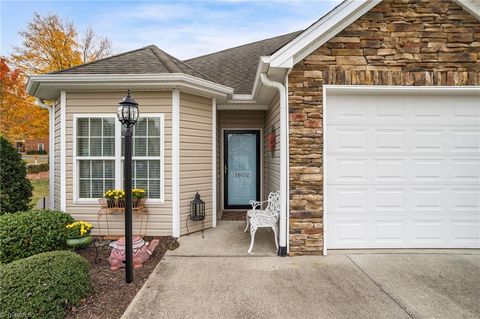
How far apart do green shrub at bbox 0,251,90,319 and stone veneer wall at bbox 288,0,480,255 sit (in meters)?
2.78

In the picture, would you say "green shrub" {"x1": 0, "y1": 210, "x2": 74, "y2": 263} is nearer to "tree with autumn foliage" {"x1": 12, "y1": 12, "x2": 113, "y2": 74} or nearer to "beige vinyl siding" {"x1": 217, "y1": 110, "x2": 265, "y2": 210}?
"beige vinyl siding" {"x1": 217, "y1": 110, "x2": 265, "y2": 210}

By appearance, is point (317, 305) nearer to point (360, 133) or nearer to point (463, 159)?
point (360, 133)

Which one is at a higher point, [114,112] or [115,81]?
[115,81]

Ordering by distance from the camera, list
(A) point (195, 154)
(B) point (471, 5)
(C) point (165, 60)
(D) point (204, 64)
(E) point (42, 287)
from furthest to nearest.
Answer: (D) point (204, 64) → (C) point (165, 60) → (A) point (195, 154) → (B) point (471, 5) → (E) point (42, 287)

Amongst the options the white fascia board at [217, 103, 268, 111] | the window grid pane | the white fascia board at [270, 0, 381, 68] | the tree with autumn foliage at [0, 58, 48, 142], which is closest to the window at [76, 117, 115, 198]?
the window grid pane

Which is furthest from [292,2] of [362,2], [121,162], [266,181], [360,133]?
[121,162]

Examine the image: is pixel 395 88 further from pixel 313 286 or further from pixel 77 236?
pixel 77 236

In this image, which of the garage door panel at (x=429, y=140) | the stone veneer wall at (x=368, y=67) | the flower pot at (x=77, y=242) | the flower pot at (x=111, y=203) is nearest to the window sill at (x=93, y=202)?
the flower pot at (x=111, y=203)

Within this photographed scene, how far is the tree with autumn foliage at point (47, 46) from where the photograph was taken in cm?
1260

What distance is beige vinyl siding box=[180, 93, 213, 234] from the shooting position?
4742mm

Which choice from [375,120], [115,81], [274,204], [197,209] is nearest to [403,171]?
[375,120]

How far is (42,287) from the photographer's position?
223 cm

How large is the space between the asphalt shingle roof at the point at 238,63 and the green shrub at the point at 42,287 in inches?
196

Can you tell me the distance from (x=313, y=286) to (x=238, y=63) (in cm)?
710
